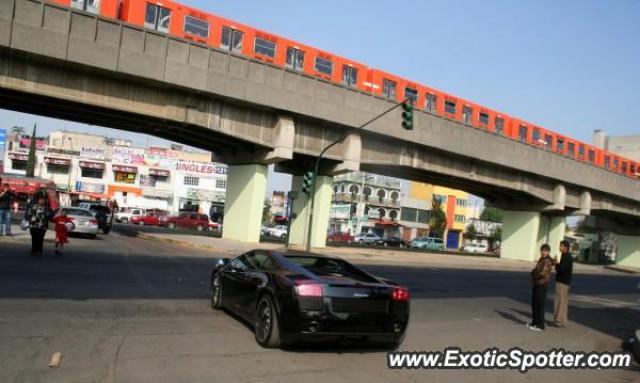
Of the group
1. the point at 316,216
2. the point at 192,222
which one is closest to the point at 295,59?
the point at 316,216

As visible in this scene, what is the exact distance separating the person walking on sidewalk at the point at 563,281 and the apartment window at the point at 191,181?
68.3 m

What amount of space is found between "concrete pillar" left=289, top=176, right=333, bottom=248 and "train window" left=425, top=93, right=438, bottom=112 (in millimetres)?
7607

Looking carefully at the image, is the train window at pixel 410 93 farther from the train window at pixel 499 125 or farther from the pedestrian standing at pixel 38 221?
the pedestrian standing at pixel 38 221

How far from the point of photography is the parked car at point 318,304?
21.3ft

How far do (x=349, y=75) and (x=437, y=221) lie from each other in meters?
55.6

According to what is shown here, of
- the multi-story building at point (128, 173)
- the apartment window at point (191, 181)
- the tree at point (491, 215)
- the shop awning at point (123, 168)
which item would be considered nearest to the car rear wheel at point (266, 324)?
the multi-story building at point (128, 173)

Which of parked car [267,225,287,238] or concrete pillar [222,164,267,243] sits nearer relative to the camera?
concrete pillar [222,164,267,243]

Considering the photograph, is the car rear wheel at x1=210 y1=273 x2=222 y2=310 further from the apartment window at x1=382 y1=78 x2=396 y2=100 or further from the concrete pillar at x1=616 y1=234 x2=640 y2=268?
the concrete pillar at x1=616 y1=234 x2=640 y2=268

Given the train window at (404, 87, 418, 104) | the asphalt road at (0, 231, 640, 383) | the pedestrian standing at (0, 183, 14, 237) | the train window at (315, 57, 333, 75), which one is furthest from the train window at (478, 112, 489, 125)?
the pedestrian standing at (0, 183, 14, 237)

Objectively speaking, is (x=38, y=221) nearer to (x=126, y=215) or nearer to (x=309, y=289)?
(x=309, y=289)

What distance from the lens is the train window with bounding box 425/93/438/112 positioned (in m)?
34.7

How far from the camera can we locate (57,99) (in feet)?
78.7

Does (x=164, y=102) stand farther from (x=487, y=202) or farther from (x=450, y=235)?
(x=450, y=235)

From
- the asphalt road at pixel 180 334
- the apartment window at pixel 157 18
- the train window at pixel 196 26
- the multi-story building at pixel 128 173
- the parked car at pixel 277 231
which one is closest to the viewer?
the asphalt road at pixel 180 334
